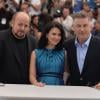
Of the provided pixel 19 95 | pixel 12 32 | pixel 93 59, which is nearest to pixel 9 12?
pixel 12 32

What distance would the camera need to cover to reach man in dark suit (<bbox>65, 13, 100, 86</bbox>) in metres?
4.14

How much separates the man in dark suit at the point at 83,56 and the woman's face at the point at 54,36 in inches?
8.2

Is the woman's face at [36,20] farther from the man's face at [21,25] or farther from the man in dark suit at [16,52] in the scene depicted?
the man's face at [21,25]

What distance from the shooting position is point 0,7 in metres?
9.08

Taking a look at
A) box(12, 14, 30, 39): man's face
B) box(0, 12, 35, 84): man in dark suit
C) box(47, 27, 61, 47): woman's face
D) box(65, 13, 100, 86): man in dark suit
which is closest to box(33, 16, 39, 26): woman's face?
box(0, 12, 35, 84): man in dark suit

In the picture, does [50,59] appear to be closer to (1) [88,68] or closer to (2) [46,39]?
(2) [46,39]

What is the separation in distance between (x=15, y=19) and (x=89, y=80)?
1.06 m

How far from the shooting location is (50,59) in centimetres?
415

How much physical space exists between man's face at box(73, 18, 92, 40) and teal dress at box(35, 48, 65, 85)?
314mm

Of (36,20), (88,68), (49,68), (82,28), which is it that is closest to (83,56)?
(88,68)

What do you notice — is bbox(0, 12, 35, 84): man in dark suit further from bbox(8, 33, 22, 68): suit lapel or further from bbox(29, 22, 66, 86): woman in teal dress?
bbox(29, 22, 66, 86): woman in teal dress

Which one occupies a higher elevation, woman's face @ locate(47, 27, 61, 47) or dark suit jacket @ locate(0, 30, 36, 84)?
woman's face @ locate(47, 27, 61, 47)

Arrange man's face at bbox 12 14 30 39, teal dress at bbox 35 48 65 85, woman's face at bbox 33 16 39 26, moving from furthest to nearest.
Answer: woman's face at bbox 33 16 39 26, man's face at bbox 12 14 30 39, teal dress at bbox 35 48 65 85

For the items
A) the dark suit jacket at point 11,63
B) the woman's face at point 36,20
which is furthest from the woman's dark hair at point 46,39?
the woman's face at point 36,20
